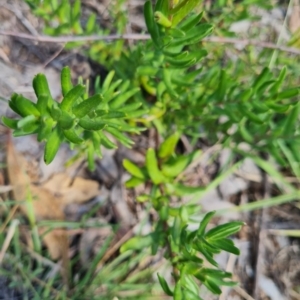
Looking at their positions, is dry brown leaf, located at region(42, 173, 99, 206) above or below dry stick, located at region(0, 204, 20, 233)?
above

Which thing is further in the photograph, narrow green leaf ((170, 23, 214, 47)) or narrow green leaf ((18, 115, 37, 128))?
narrow green leaf ((170, 23, 214, 47))

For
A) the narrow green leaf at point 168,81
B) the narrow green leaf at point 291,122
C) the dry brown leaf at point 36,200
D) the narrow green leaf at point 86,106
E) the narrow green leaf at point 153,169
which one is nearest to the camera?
the narrow green leaf at point 86,106

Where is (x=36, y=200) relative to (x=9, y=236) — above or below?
above

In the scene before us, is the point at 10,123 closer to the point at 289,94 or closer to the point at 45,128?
the point at 45,128

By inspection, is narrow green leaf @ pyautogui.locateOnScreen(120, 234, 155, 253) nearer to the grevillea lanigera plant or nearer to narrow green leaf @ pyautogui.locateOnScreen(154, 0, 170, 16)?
the grevillea lanigera plant

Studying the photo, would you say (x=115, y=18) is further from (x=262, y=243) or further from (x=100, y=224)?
(x=262, y=243)

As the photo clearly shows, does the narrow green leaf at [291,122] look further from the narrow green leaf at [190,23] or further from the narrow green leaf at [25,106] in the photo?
the narrow green leaf at [25,106]

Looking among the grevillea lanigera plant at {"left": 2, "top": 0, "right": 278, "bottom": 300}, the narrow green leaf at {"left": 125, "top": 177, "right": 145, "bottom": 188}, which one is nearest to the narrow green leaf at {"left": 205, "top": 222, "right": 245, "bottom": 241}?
the grevillea lanigera plant at {"left": 2, "top": 0, "right": 278, "bottom": 300}

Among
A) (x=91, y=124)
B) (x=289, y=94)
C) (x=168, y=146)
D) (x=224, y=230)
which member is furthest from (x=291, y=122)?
(x=91, y=124)

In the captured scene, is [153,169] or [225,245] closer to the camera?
[225,245]

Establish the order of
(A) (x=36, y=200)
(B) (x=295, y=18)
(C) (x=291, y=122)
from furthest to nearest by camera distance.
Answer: (B) (x=295, y=18) → (A) (x=36, y=200) → (C) (x=291, y=122)

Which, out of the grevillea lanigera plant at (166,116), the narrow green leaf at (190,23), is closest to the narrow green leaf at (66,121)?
the grevillea lanigera plant at (166,116)
